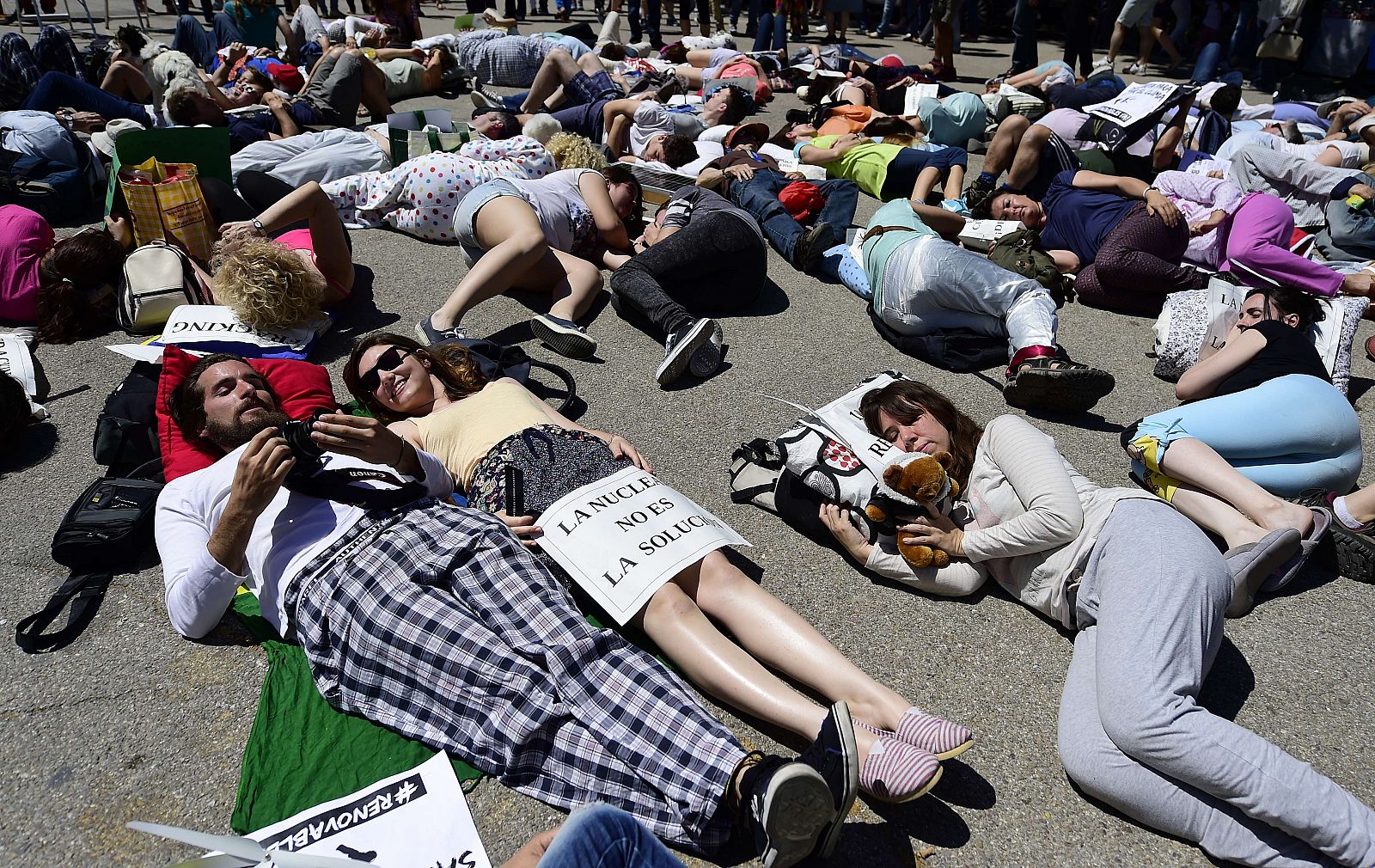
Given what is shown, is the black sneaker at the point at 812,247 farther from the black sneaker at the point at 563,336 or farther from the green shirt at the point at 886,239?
the black sneaker at the point at 563,336

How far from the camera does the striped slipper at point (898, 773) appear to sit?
217cm

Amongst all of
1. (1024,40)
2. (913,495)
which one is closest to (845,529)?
(913,495)

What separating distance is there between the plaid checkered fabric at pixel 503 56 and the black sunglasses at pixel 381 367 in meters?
9.04

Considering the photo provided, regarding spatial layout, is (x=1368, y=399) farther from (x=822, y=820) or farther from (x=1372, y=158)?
(x=822, y=820)

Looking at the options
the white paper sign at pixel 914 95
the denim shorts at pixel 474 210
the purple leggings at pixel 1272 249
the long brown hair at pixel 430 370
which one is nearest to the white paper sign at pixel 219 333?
the denim shorts at pixel 474 210

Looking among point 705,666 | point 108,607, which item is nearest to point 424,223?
point 108,607

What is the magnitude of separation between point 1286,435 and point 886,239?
246 cm

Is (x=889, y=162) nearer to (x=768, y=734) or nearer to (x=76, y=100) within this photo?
(x=768, y=734)

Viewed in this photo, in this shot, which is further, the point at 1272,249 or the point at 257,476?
the point at 1272,249

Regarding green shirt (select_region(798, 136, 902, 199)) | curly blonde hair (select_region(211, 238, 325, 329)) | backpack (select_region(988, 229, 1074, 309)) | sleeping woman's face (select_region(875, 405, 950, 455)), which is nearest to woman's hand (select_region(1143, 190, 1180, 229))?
backpack (select_region(988, 229, 1074, 309))

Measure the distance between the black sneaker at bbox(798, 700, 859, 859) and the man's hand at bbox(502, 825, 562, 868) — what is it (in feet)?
2.14

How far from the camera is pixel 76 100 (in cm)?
802

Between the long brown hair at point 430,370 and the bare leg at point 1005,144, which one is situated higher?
the bare leg at point 1005,144

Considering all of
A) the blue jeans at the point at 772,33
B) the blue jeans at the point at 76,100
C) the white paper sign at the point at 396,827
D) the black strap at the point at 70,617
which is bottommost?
the white paper sign at the point at 396,827
